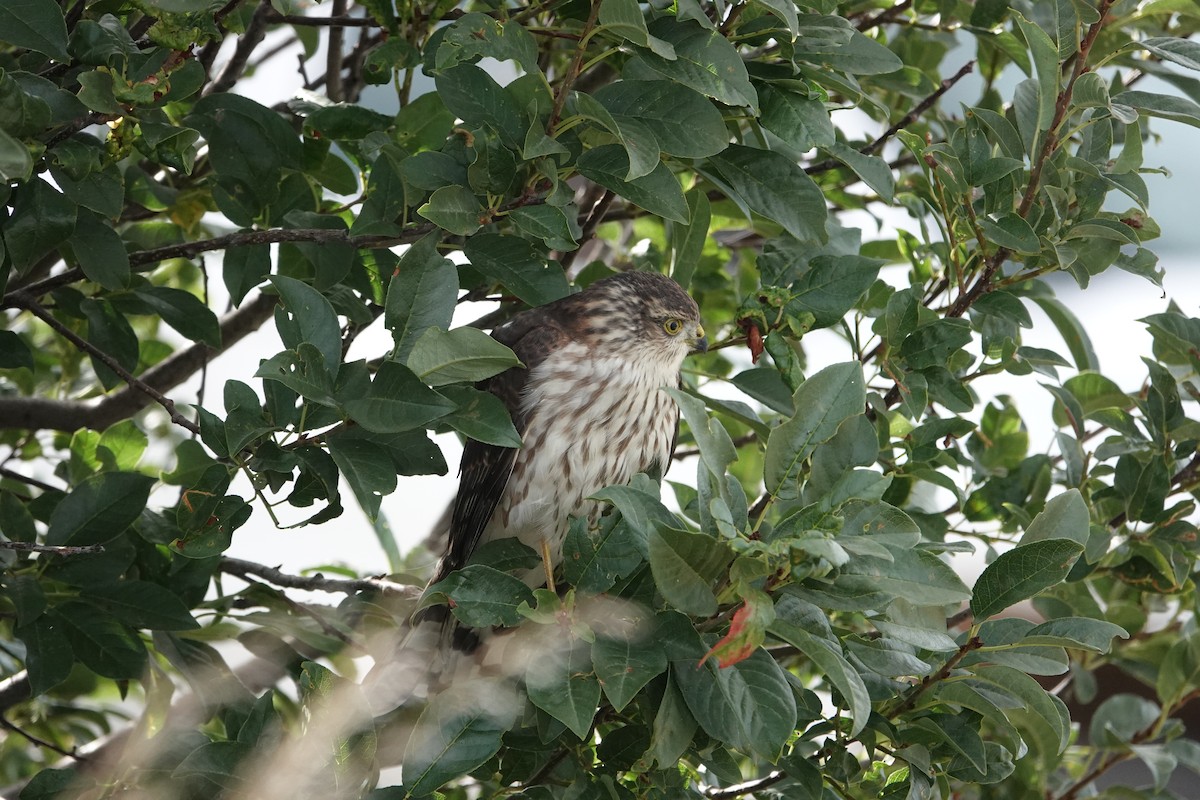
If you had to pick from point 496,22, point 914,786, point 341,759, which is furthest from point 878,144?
point 341,759

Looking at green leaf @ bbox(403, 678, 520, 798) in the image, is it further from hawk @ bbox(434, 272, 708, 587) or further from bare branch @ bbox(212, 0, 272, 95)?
bare branch @ bbox(212, 0, 272, 95)

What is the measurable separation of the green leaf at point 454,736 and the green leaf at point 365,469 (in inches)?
14.9

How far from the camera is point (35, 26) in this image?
7.36 ft

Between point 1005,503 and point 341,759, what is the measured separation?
187cm

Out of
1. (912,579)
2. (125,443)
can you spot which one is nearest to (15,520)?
(125,443)

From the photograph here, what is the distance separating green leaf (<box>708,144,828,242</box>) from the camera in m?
2.59

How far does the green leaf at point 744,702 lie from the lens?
1.97m

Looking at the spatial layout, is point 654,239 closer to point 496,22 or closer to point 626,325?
point 626,325

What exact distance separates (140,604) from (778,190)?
1.71 meters

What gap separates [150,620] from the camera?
A: 2713 millimetres

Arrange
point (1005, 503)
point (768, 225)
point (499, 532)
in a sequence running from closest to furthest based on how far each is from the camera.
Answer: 1. point (1005, 503)
2. point (768, 225)
3. point (499, 532)

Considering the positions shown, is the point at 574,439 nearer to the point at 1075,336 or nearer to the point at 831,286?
the point at 831,286

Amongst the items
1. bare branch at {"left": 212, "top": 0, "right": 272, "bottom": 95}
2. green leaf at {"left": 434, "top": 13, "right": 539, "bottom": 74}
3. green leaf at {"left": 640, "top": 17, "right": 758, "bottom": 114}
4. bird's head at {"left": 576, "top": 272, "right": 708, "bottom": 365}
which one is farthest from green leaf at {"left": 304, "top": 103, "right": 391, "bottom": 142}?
bird's head at {"left": 576, "top": 272, "right": 708, "bottom": 365}

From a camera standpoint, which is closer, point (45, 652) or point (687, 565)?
point (687, 565)
